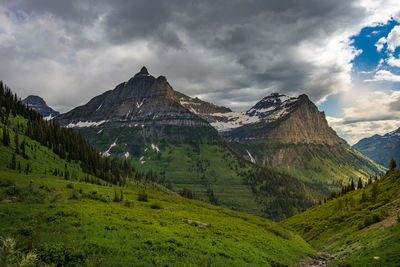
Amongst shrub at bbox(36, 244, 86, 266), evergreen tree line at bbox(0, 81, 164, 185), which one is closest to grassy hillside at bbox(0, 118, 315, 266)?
shrub at bbox(36, 244, 86, 266)

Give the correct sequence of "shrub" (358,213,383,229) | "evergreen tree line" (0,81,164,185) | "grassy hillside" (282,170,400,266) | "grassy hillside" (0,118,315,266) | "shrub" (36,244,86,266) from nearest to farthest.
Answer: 1. "shrub" (36,244,86,266)
2. "grassy hillside" (0,118,315,266)
3. "grassy hillside" (282,170,400,266)
4. "shrub" (358,213,383,229)
5. "evergreen tree line" (0,81,164,185)

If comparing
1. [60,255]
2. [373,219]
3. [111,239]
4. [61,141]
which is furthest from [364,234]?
[61,141]

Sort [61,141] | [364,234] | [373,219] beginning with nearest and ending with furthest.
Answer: [364,234] → [373,219] → [61,141]

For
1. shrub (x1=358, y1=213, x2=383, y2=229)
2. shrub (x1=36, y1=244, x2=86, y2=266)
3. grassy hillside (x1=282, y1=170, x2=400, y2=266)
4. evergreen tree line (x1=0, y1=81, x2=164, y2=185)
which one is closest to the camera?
shrub (x1=36, y1=244, x2=86, y2=266)

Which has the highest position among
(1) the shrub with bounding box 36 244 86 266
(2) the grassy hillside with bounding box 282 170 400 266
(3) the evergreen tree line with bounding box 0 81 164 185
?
(3) the evergreen tree line with bounding box 0 81 164 185

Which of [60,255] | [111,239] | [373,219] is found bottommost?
[373,219]

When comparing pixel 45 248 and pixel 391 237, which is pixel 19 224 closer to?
pixel 45 248

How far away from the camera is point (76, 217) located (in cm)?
3328

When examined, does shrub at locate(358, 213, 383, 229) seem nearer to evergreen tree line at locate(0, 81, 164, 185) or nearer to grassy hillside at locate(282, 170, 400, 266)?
grassy hillside at locate(282, 170, 400, 266)

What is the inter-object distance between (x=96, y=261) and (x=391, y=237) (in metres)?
42.1

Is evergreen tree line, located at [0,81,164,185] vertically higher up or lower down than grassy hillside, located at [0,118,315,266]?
higher up

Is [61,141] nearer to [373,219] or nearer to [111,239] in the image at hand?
[111,239]

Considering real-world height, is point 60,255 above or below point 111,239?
above

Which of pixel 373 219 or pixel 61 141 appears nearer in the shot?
pixel 373 219
